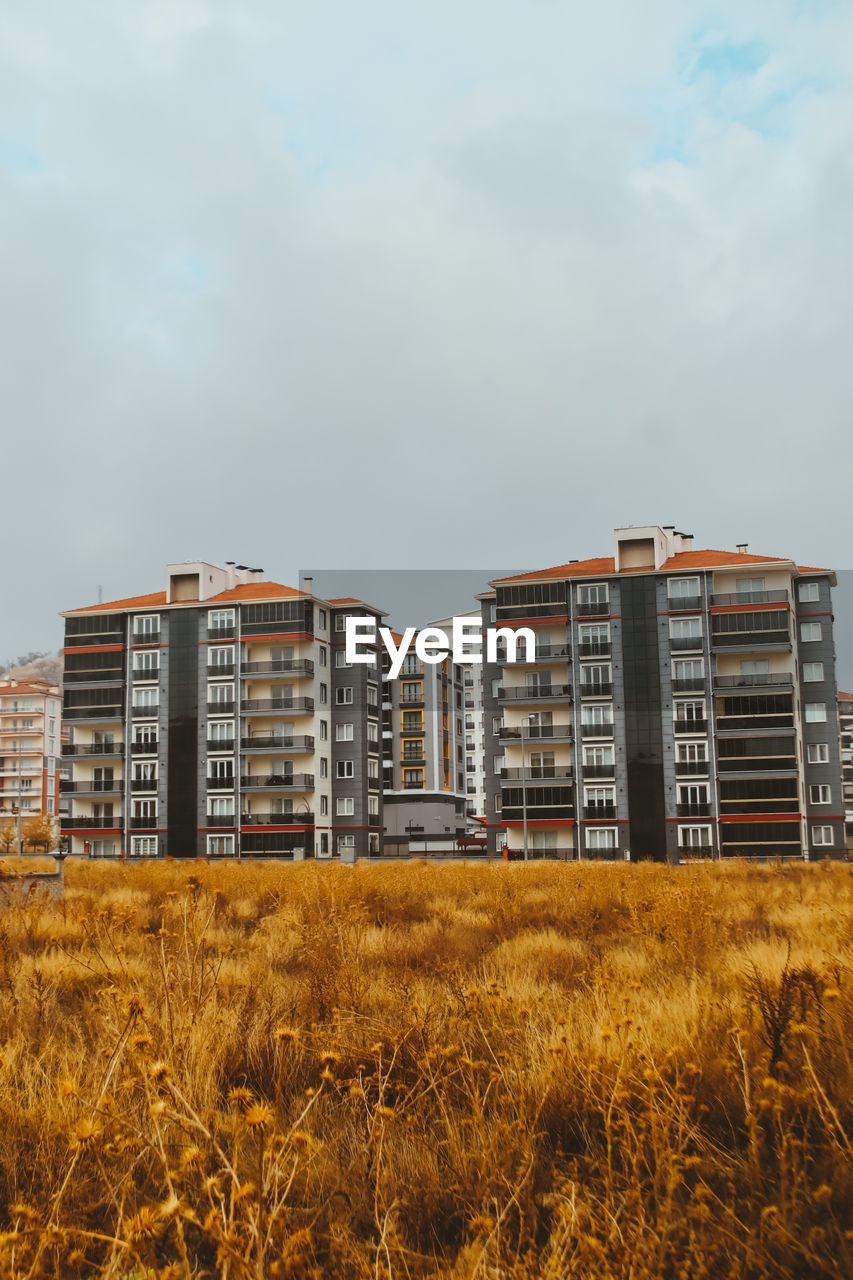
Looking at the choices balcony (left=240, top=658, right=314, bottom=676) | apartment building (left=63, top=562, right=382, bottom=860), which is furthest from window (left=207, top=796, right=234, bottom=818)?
balcony (left=240, top=658, right=314, bottom=676)

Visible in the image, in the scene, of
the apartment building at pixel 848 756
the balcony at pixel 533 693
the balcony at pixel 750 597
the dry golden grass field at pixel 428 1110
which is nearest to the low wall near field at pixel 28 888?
the dry golden grass field at pixel 428 1110

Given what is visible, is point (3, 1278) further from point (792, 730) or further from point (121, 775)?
point (121, 775)

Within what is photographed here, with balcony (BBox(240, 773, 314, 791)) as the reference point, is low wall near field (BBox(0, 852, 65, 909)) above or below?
below

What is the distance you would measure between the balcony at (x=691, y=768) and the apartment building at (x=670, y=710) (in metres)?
0.08

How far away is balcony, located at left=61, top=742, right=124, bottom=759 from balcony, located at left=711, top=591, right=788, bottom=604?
4128 centimetres

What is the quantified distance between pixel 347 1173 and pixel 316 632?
213 ft

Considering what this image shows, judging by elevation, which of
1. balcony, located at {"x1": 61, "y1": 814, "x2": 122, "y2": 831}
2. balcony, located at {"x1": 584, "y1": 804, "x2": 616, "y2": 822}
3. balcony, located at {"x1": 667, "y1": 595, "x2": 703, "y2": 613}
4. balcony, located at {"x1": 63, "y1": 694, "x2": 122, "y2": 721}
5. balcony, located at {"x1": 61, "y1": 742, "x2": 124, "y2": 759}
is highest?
balcony, located at {"x1": 667, "y1": 595, "x2": 703, "y2": 613}

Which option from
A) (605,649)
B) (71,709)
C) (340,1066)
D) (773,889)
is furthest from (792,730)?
(340,1066)

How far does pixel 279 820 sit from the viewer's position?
64938 millimetres

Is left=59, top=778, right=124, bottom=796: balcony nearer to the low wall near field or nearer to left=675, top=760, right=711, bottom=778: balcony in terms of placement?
left=675, top=760, right=711, bottom=778: balcony

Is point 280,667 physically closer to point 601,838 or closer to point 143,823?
point 143,823

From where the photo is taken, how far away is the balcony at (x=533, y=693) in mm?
61719

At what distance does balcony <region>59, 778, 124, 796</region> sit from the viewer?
68312 mm

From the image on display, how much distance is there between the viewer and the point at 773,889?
1812cm
